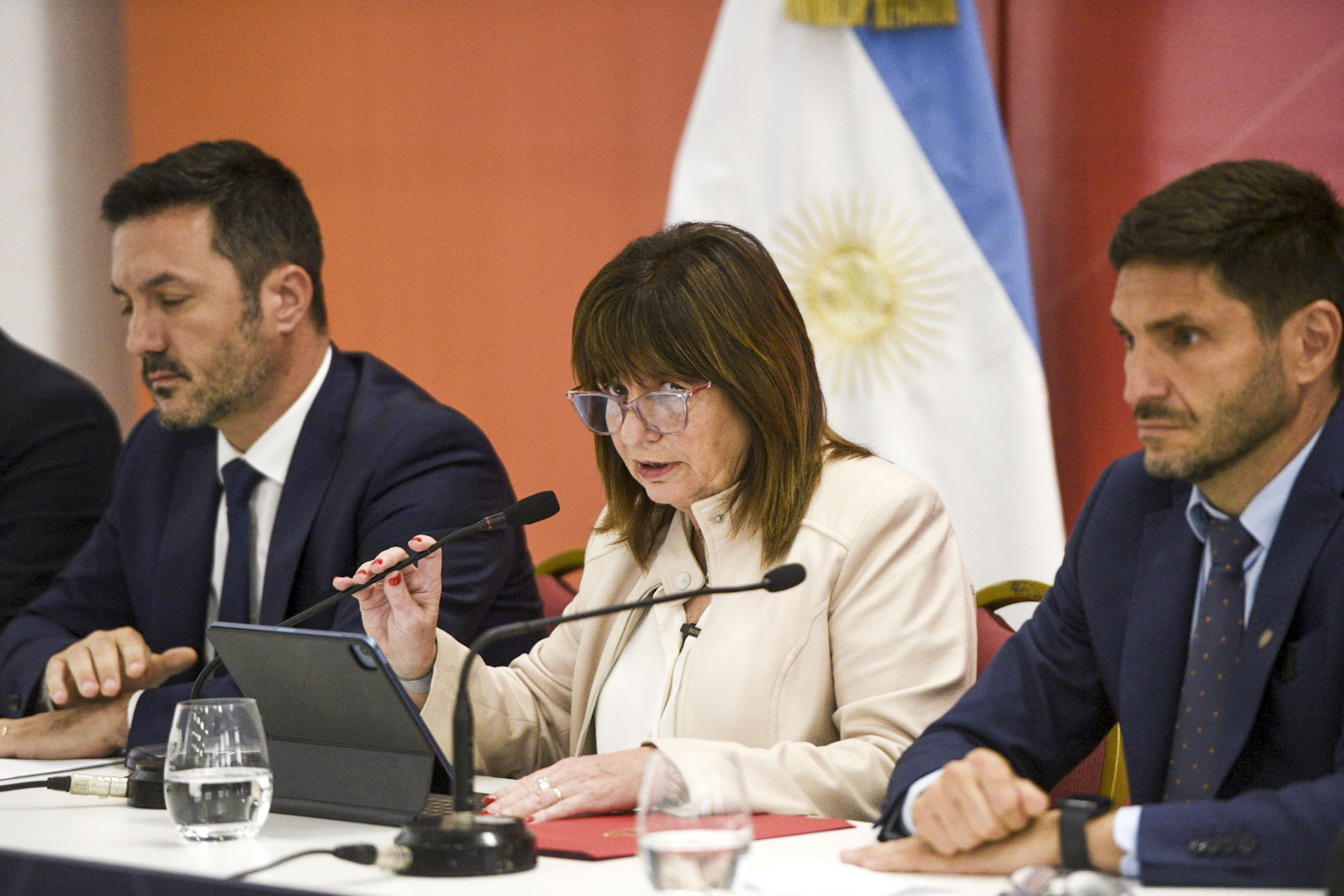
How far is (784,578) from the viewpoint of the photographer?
1642 mm

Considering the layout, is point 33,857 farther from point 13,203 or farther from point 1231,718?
point 13,203

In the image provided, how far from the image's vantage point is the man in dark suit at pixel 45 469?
3148 mm

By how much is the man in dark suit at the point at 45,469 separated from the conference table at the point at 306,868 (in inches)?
58.9

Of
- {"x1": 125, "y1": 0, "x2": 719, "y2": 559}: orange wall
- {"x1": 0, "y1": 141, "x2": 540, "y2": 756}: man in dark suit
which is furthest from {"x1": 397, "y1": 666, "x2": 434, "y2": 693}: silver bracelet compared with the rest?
{"x1": 125, "y1": 0, "x2": 719, "y2": 559}: orange wall

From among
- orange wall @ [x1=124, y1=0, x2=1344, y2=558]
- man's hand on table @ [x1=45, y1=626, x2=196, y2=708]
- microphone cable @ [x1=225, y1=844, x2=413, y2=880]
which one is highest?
orange wall @ [x1=124, y1=0, x2=1344, y2=558]

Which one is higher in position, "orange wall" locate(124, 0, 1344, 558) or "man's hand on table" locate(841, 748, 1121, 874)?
"orange wall" locate(124, 0, 1344, 558)

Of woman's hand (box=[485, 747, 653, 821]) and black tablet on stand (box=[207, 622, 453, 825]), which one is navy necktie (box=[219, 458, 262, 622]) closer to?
black tablet on stand (box=[207, 622, 453, 825])

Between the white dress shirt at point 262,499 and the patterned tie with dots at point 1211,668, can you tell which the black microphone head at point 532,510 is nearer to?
the patterned tie with dots at point 1211,668

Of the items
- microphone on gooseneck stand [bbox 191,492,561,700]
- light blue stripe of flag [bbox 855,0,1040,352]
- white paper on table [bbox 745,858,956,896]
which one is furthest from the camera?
light blue stripe of flag [bbox 855,0,1040,352]

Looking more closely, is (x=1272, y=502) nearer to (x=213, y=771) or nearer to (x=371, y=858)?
(x=371, y=858)

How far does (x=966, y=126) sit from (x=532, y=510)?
1.67 metres

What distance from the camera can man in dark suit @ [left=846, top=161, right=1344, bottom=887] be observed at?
1.60 meters

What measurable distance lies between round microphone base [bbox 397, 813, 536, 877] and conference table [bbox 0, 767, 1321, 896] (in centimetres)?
1

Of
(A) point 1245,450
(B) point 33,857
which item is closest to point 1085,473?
(A) point 1245,450
